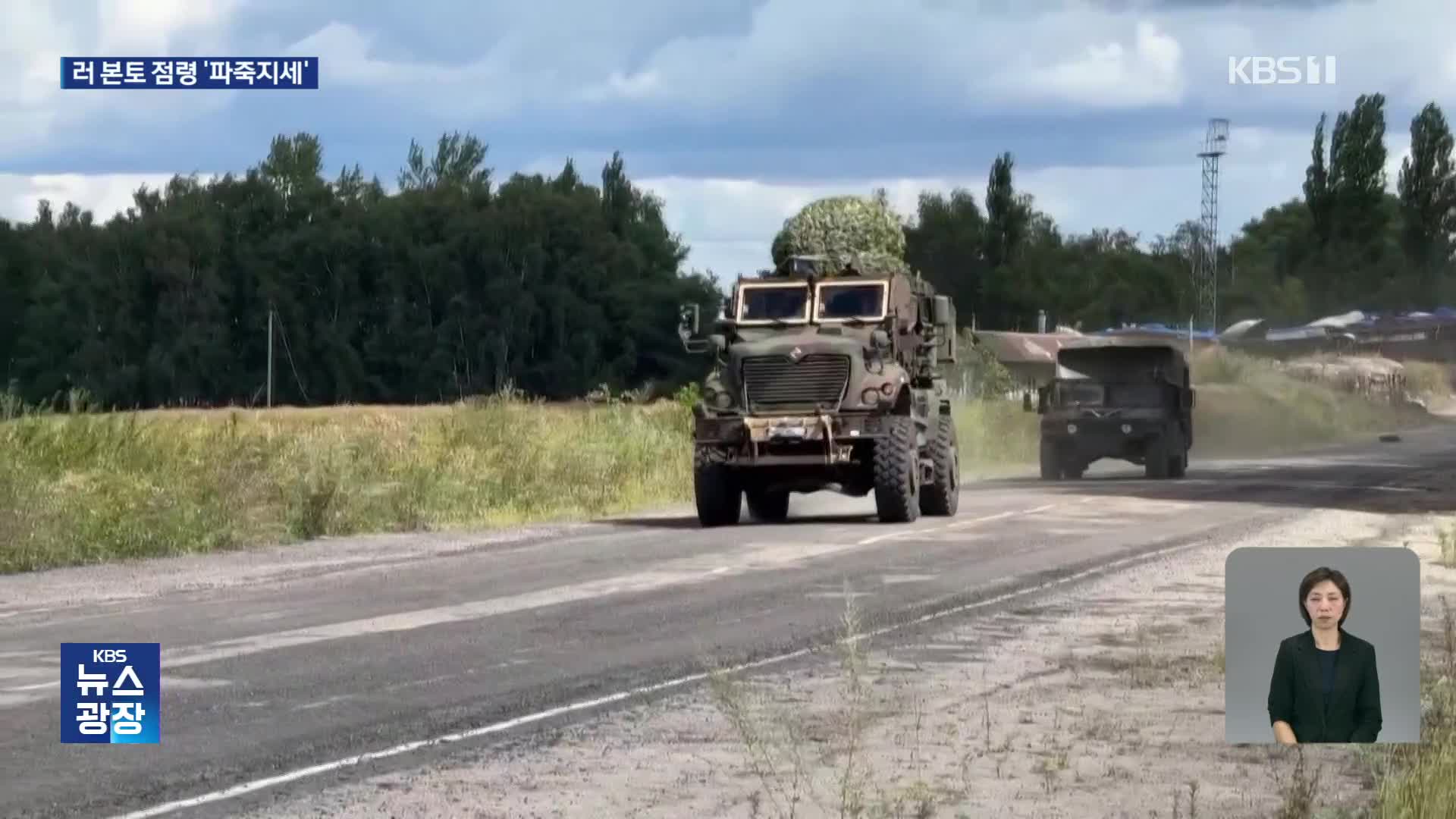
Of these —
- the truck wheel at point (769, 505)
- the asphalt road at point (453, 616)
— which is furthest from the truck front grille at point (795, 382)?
the truck wheel at point (769, 505)

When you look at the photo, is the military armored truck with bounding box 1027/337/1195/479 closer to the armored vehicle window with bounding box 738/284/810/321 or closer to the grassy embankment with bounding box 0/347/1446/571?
the grassy embankment with bounding box 0/347/1446/571

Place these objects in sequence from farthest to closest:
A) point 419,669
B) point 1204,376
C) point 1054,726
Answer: point 1204,376 → point 419,669 → point 1054,726

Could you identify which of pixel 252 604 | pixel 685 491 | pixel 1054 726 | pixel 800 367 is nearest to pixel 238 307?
pixel 685 491

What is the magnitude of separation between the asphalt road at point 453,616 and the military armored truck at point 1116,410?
316 inches

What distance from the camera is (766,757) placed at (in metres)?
9.46

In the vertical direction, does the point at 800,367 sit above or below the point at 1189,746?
above

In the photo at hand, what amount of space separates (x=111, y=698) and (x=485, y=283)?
3108 inches

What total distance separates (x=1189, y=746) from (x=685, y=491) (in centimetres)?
2191

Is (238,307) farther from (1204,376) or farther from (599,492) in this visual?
(599,492)

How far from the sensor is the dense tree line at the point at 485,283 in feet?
269

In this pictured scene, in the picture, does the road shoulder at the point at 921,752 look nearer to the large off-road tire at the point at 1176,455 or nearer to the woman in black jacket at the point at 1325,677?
the woman in black jacket at the point at 1325,677

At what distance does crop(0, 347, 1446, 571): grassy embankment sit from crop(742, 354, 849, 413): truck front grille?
361cm

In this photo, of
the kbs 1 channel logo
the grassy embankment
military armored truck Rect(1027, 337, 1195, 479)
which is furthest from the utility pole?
the kbs 1 channel logo

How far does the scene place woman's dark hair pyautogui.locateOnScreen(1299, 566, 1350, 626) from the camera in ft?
19.0
